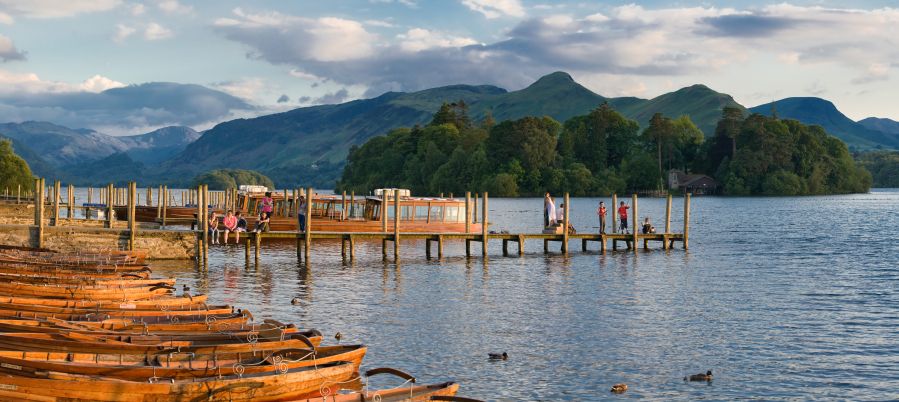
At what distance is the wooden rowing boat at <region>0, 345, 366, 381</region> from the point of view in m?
13.0

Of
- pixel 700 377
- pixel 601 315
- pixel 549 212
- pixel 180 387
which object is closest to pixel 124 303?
pixel 180 387

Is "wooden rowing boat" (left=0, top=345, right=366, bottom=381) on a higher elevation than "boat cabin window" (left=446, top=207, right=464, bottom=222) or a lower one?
lower

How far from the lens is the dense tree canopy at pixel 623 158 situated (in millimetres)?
175875

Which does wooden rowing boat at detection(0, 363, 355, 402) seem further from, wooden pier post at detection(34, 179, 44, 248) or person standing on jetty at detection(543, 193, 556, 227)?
person standing on jetty at detection(543, 193, 556, 227)

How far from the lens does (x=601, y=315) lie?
29297 mm

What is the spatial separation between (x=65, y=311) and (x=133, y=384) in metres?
6.97

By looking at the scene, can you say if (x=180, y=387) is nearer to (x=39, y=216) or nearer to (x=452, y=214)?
(x=39, y=216)

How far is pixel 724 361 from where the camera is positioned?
22188mm

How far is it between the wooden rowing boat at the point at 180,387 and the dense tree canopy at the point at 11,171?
9899 centimetres

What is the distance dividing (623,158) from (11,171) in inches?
4681

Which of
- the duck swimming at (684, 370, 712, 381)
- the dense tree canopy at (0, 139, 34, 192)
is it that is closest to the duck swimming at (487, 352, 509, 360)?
the duck swimming at (684, 370, 712, 381)

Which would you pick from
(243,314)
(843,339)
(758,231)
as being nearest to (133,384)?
(243,314)

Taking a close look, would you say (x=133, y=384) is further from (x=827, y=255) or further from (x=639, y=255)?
(x=827, y=255)

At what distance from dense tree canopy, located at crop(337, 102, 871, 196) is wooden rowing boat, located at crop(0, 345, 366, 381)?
15478 cm
